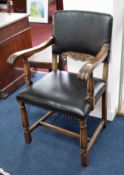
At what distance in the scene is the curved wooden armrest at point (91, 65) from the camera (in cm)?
136

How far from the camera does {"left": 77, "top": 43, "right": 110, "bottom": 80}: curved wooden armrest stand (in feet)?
4.46

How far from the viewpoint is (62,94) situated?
1.65 meters

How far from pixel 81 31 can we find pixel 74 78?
1.11 ft

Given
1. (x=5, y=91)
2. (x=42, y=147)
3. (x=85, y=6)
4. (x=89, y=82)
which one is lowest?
(x=42, y=147)

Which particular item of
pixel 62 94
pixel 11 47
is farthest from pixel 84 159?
pixel 11 47

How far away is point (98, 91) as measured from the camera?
66.0 inches

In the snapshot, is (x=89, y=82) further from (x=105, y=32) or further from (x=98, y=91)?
(x=105, y=32)

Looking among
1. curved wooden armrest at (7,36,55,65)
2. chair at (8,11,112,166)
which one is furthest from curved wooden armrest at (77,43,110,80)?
curved wooden armrest at (7,36,55,65)

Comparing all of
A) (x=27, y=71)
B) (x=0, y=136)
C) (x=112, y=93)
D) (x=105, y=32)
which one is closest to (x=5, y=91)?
(x=0, y=136)

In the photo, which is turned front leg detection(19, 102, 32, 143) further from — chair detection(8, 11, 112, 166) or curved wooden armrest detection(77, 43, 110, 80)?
curved wooden armrest detection(77, 43, 110, 80)

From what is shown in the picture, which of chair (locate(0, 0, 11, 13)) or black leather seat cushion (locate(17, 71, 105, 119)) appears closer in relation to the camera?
black leather seat cushion (locate(17, 71, 105, 119))

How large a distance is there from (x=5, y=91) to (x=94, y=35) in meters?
1.21

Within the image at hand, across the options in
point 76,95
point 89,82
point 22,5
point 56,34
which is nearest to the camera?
point 89,82

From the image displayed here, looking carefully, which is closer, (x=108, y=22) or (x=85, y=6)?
(x=108, y=22)
